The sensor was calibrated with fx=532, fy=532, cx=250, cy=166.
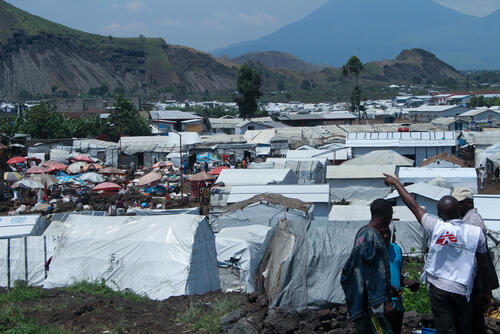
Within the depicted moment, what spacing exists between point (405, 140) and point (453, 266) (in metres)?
23.8

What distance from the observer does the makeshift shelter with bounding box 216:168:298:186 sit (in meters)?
18.0

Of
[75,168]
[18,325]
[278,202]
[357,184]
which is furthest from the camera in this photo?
[75,168]

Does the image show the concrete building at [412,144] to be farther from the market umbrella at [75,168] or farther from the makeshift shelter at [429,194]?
the market umbrella at [75,168]

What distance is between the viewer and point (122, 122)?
38.2 meters

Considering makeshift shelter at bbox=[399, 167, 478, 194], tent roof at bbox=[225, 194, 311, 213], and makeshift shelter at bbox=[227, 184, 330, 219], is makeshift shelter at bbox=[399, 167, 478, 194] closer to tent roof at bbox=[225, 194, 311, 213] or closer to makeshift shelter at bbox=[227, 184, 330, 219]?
makeshift shelter at bbox=[227, 184, 330, 219]

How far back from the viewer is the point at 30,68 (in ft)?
366

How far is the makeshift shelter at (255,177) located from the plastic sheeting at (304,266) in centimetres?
1114

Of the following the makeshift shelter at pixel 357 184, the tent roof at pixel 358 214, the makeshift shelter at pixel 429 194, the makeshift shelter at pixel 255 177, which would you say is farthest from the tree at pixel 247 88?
the tent roof at pixel 358 214

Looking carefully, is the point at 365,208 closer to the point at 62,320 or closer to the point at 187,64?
the point at 62,320

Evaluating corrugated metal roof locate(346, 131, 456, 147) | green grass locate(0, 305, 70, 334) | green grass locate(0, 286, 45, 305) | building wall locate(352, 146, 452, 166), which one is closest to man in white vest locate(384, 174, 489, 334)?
green grass locate(0, 305, 70, 334)

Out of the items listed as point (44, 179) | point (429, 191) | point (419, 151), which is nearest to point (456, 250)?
point (429, 191)

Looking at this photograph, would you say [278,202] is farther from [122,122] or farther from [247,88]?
[247,88]

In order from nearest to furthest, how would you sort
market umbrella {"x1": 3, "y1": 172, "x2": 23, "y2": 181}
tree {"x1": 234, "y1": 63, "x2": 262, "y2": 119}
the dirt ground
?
the dirt ground, market umbrella {"x1": 3, "y1": 172, "x2": 23, "y2": 181}, tree {"x1": 234, "y1": 63, "x2": 262, "y2": 119}

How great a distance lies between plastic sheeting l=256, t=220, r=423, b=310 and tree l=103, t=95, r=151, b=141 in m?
32.7
